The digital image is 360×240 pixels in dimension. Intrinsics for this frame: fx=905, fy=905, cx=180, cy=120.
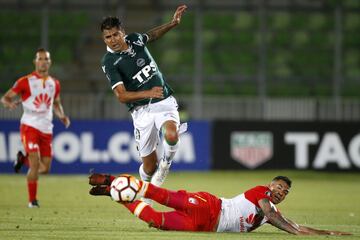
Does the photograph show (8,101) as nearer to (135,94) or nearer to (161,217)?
(135,94)

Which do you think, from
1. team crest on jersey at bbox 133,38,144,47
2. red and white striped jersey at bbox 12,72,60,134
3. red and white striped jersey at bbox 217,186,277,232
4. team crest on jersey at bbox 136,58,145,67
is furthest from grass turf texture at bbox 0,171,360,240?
A: team crest on jersey at bbox 133,38,144,47

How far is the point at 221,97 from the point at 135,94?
1491 centimetres

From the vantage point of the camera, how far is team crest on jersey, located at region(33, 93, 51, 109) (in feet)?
51.1

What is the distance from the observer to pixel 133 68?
39.9 feet

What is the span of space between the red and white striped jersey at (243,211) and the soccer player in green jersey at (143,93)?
183cm

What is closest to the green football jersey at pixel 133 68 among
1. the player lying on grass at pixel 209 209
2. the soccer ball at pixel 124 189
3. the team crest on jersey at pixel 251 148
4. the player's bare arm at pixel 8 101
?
the player lying on grass at pixel 209 209

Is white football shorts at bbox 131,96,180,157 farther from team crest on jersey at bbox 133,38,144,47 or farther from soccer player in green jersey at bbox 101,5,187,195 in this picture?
team crest on jersey at bbox 133,38,144,47

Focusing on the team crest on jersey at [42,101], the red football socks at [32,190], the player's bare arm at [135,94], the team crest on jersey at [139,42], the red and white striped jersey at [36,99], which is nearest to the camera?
the player's bare arm at [135,94]

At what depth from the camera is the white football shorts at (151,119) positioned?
40.1ft

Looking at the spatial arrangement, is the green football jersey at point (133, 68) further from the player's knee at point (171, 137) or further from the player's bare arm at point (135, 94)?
the player's knee at point (171, 137)

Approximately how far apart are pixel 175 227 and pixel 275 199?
119cm

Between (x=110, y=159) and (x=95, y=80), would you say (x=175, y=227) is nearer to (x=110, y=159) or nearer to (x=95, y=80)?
(x=110, y=159)

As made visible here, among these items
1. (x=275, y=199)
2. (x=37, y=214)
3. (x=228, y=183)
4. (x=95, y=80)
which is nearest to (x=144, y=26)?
(x=95, y=80)

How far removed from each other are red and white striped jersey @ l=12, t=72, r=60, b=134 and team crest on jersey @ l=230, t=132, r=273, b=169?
9.28 m
